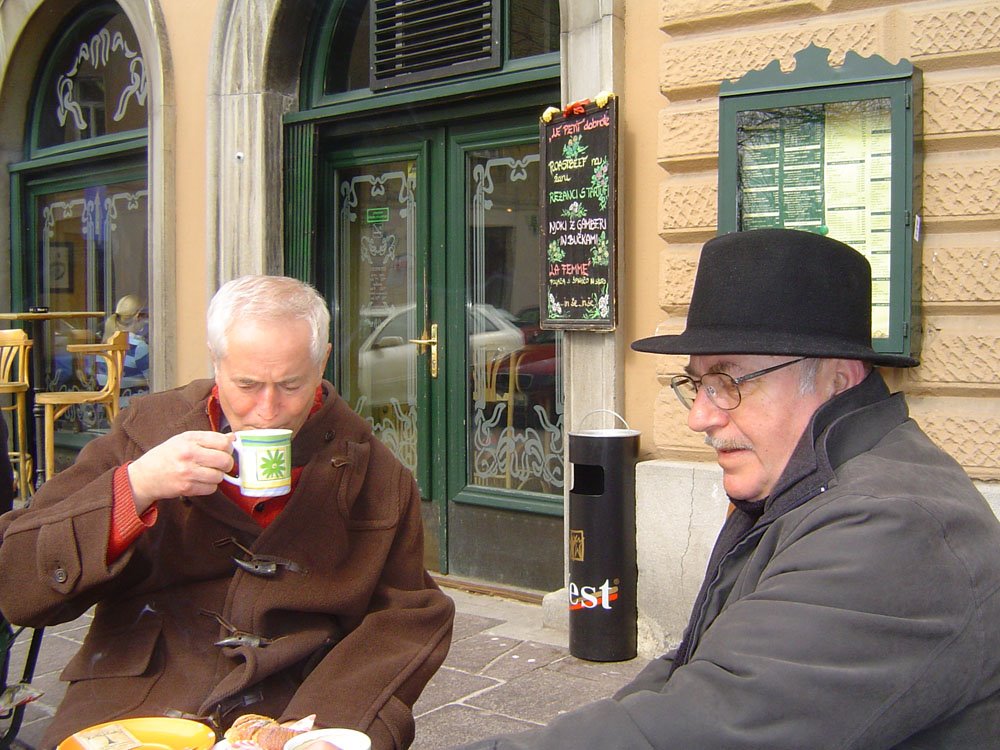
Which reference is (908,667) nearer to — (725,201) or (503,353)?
(725,201)

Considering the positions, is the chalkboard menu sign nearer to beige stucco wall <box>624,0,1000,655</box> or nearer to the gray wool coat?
beige stucco wall <box>624,0,1000,655</box>

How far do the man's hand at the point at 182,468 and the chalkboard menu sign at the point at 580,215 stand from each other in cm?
294

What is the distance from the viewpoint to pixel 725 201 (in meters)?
4.44

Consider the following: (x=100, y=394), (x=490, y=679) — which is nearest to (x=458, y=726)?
(x=490, y=679)

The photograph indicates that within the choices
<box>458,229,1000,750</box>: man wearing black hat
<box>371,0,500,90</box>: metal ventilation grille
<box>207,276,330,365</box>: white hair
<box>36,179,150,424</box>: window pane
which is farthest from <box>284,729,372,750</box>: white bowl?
<box>36,179,150,424</box>: window pane

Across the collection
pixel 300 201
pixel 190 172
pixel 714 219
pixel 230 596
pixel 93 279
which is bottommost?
pixel 230 596

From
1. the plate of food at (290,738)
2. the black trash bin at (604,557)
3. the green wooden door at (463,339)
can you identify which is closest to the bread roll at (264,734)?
the plate of food at (290,738)

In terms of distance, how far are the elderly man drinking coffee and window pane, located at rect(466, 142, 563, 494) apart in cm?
316

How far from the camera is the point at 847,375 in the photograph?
1812 mm

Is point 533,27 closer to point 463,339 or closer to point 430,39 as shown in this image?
point 430,39

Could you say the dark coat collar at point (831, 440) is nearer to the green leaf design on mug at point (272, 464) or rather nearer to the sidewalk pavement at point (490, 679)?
the green leaf design on mug at point (272, 464)

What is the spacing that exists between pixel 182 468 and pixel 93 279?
691 centimetres

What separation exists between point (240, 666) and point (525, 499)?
3.46 m

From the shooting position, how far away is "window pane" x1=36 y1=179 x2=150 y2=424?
789 cm
